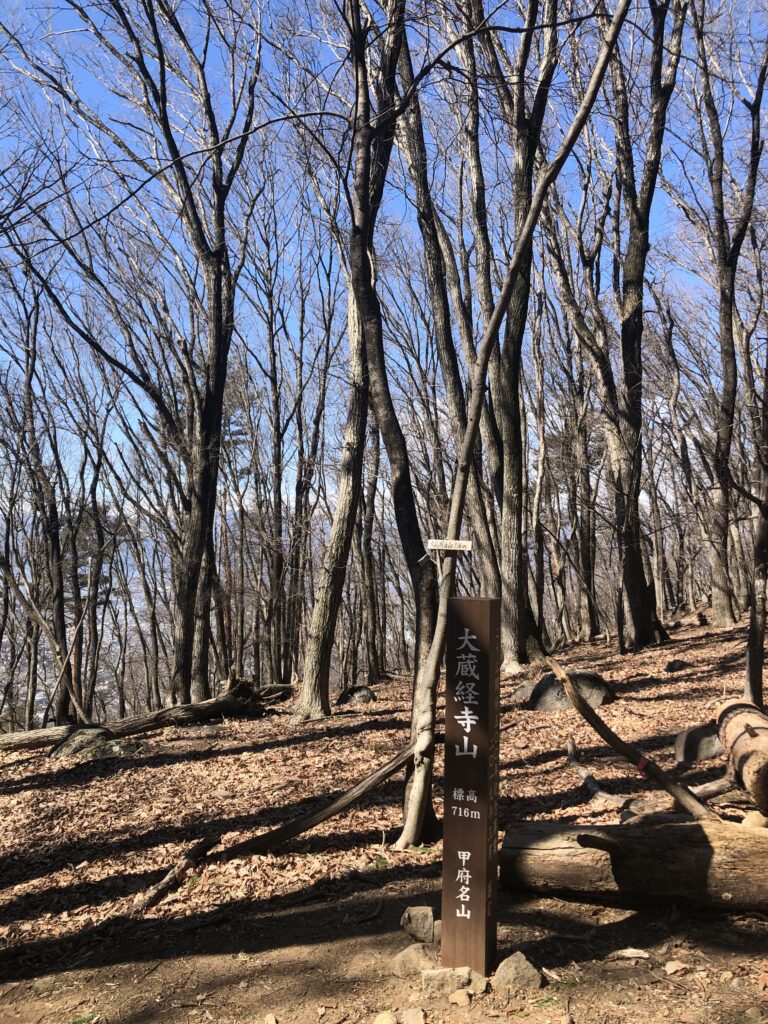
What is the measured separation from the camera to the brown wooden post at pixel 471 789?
11.4ft

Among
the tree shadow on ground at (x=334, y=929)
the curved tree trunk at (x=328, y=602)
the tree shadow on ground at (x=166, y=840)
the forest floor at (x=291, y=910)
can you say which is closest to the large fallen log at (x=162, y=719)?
the forest floor at (x=291, y=910)

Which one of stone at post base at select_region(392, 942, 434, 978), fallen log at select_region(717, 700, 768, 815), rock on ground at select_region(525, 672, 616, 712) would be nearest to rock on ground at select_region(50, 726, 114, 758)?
rock on ground at select_region(525, 672, 616, 712)

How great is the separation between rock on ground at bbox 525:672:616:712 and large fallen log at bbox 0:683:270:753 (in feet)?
13.3

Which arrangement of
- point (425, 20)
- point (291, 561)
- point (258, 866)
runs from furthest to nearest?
point (291, 561) → point (425, 20) → point (258, 866)

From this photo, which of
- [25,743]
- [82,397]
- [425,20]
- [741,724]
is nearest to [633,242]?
[425,20]

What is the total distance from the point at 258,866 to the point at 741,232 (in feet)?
40.8

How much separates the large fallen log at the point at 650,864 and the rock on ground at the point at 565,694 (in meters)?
4.78

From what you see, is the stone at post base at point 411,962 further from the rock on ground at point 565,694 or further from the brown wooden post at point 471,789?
the rock on ground at point 565,694

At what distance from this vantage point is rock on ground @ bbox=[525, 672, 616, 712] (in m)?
8.82

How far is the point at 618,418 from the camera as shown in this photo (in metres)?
12.3

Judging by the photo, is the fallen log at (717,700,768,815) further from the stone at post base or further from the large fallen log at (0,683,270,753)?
the large fallen log at (0,683,270,753)

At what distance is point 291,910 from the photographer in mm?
4473

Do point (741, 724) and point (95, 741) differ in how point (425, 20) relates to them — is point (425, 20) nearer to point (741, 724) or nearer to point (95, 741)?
point (741, 724)

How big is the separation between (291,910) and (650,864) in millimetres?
2236
